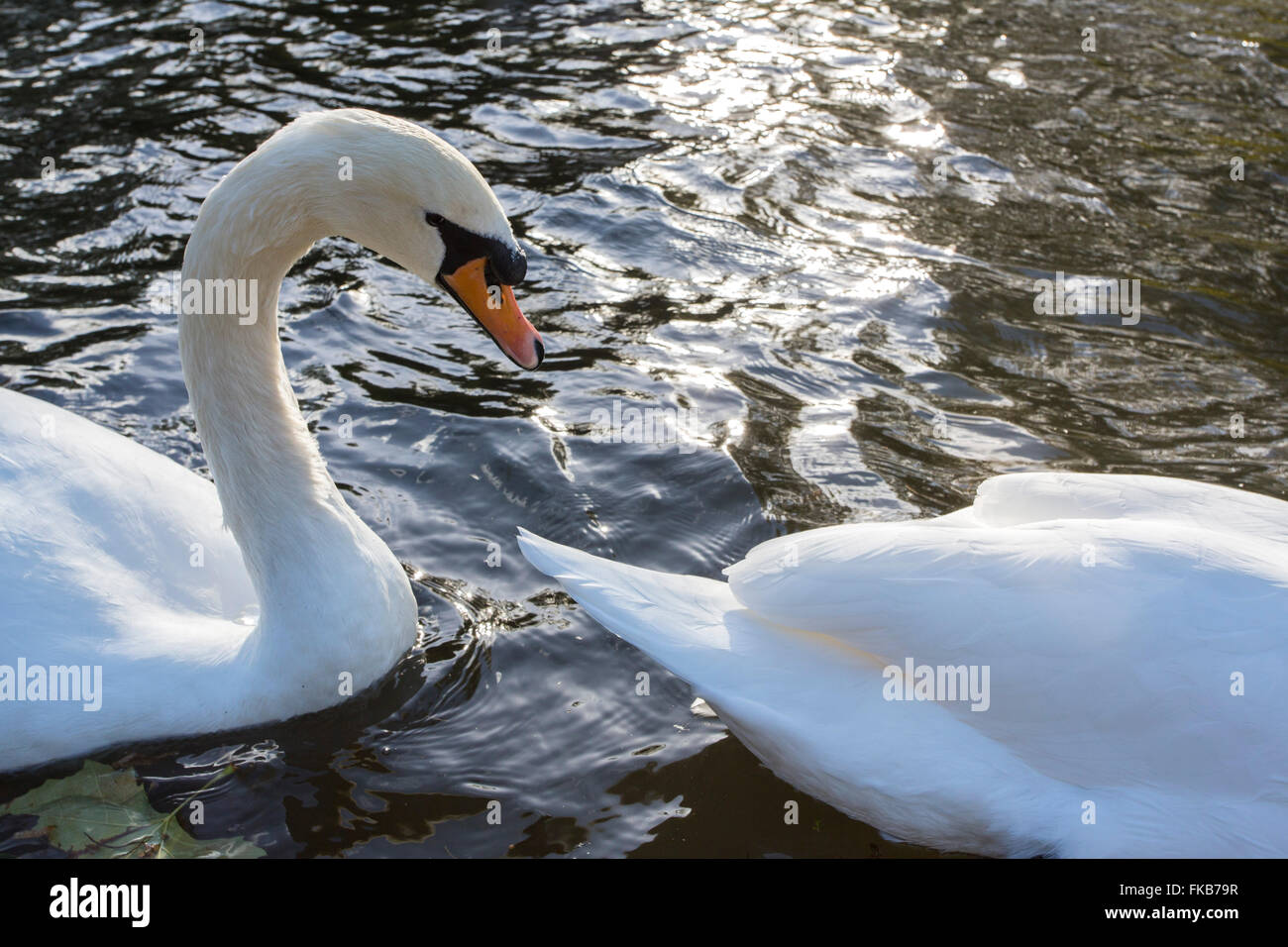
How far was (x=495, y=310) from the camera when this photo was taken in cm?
366

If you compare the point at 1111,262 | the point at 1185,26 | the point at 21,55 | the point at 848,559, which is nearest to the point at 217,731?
the point at 848,559

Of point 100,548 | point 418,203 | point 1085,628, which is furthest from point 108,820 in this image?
point 1085,628

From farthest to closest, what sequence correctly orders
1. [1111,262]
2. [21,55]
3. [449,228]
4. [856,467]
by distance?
1. [21,55]
2. [1111,262]
3. [856,467]
4. [449,228]

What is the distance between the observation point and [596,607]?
3.44 metres

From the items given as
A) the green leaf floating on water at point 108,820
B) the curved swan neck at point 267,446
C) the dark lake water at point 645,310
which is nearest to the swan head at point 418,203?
the curved swan neck at point 267,446

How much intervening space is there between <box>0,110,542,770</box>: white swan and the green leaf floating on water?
4.1 inches

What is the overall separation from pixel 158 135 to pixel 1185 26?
804 cm

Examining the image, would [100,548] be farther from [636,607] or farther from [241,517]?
[636,607]

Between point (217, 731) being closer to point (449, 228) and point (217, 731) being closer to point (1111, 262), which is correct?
point (449, 228)

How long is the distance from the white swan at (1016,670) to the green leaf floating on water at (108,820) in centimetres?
125

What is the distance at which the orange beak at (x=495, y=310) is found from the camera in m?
3.61

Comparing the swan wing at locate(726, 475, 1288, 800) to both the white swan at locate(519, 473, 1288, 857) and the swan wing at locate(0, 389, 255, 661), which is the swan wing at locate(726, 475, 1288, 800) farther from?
the swan wing at locate(0, 389, 255, 661)

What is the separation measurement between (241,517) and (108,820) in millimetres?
923
